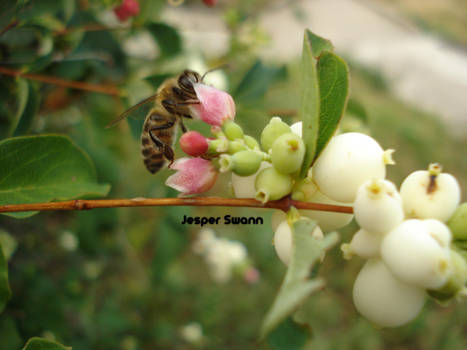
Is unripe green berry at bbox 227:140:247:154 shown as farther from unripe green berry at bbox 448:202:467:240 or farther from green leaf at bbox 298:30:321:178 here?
unripe green berry at bbox 448:202:467:240

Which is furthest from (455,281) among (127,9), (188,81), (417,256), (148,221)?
(148,221)

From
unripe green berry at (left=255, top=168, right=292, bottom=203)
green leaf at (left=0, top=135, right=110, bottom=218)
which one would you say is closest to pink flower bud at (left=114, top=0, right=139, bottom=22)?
green leaf at (left=0, top=135, right=110, bottom=218)

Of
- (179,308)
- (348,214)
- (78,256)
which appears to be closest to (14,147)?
(348,214)

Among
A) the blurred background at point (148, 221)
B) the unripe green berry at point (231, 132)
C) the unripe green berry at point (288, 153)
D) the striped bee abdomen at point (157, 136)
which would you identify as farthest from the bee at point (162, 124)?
the unripe green berry at point (288, 153)

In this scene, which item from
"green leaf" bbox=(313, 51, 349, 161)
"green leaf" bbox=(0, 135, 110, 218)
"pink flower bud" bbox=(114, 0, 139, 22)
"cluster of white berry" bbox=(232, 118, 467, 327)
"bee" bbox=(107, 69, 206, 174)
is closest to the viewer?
"cluster of white berry" bbox=(232, 118, 467, 327)

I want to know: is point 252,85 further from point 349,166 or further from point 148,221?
point 148,221
